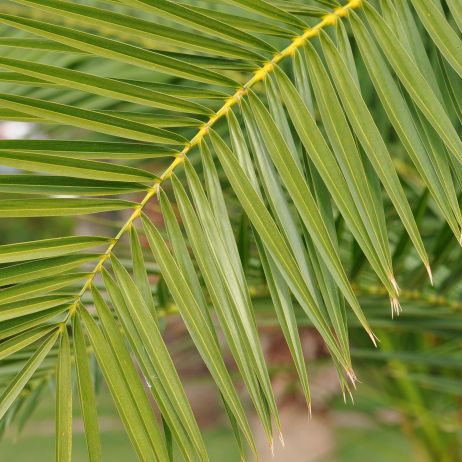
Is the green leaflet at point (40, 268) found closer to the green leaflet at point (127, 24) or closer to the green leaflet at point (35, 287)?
the green leaflet at point (35, 287)

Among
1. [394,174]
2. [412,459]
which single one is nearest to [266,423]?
[394,174]

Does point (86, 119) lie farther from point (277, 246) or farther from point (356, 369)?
point (356, 369)

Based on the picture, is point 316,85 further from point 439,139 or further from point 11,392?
point 11,392

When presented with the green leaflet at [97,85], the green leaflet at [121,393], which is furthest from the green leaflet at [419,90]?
the green leaflet at [121,393]

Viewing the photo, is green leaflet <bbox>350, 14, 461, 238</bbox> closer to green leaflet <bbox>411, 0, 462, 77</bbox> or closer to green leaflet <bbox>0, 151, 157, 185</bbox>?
green leaflet <bbox>411, 0, 462, 77</bbox>

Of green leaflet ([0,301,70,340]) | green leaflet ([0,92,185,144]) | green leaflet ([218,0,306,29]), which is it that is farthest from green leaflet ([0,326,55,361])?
green leaflet ([218,0,306,29])
